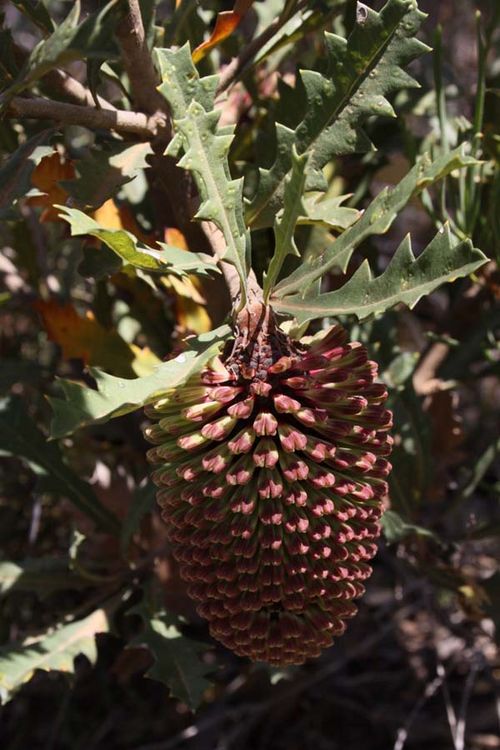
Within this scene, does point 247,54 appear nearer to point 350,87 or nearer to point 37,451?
point 350,87

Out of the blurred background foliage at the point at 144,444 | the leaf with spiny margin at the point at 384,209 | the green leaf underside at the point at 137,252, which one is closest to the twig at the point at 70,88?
the blurred background foliage at the point at 144,444

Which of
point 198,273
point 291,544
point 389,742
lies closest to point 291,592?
point 291,544

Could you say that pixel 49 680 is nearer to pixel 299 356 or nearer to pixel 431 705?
pixel 431 705

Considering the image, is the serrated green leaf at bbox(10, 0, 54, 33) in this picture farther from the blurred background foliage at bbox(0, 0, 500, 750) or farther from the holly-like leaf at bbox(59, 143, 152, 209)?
the holly-like leaf at bbox(59, 143, 152, 209)

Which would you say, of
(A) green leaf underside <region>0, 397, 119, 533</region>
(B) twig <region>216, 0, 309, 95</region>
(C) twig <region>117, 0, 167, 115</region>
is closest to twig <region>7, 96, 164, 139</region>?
(C) twig <region>117, 0, 167, 115</region>

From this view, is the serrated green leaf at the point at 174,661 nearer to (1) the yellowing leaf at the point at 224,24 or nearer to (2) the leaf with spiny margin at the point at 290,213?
(2) the leaf with spiny margin at the point at 290,213
